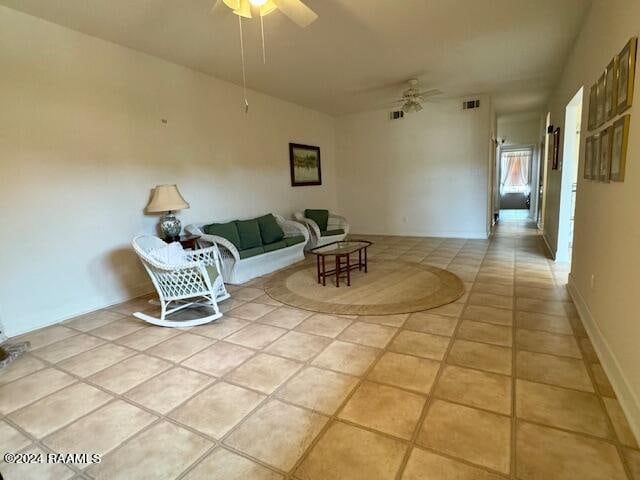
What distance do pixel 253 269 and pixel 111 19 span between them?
9.79 feet

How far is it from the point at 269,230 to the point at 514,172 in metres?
11.8

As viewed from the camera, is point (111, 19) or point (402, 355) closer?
point (402, 355)

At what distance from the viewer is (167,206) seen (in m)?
3.79

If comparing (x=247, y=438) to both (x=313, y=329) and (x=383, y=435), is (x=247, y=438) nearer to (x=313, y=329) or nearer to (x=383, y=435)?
(x=383, y=435)

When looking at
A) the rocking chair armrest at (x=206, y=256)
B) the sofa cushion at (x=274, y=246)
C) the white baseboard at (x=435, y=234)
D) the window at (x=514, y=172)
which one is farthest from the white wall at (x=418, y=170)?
the window at (x=514, y=172)

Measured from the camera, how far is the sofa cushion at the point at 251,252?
14.2ft

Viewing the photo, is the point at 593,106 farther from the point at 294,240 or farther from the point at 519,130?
the point at 519,130

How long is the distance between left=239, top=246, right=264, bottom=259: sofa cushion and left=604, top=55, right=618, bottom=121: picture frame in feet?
12.0

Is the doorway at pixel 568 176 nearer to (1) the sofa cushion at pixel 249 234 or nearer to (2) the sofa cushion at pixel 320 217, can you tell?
(2) the sofa cushion at pixel 320 217

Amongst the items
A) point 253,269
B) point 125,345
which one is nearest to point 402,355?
point 125,345

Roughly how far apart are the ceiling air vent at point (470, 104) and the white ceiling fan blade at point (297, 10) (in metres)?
4.87

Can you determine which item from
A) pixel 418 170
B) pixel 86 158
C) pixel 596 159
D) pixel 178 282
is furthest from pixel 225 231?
pixel 418 170

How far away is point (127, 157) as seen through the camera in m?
3.80

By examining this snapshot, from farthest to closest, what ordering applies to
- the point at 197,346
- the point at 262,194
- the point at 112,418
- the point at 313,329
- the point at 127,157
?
the point at 262,194 → the point at 127,157 → the point at 313,329 → the point at 197,346 → the point at 112,418
